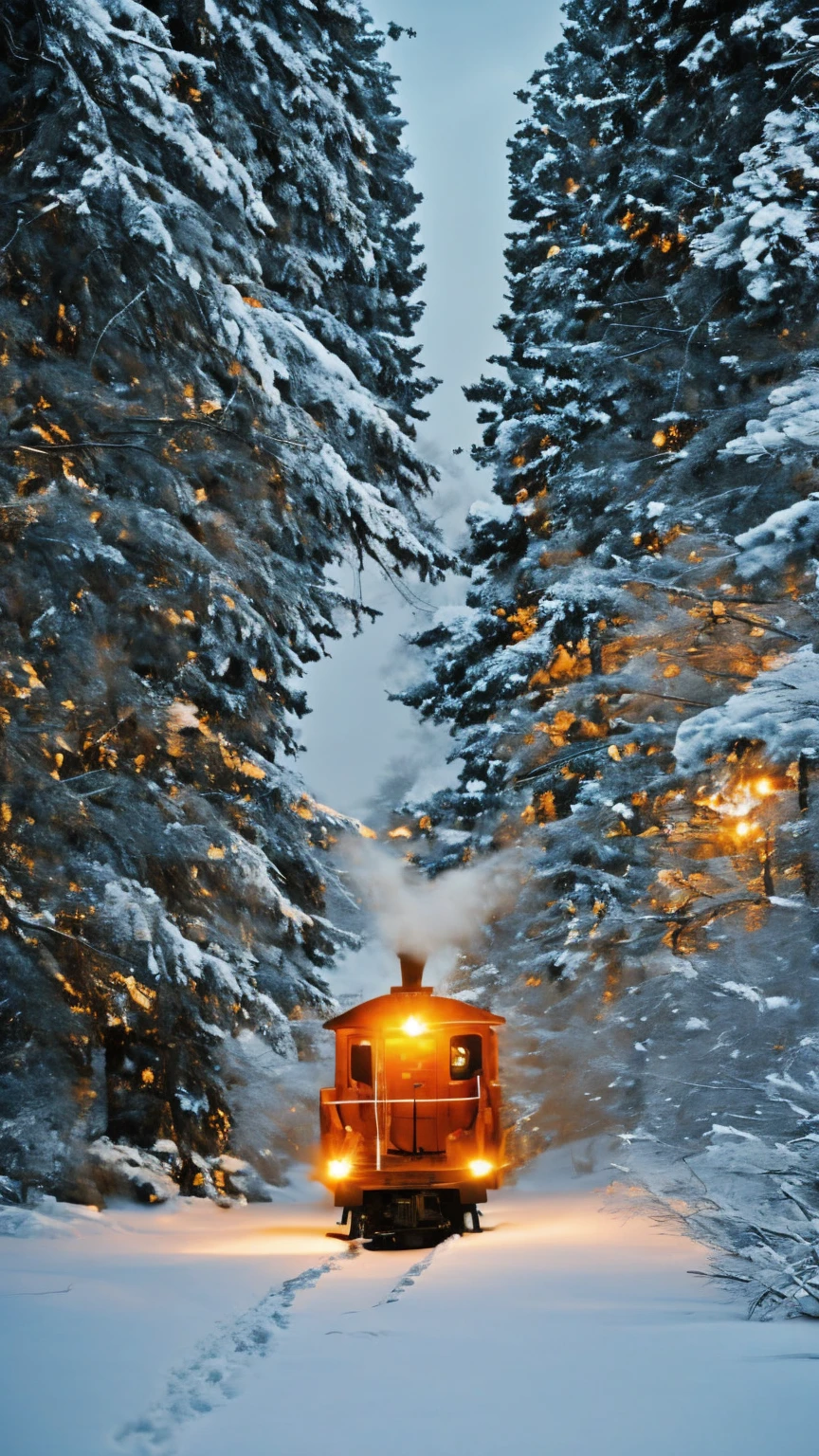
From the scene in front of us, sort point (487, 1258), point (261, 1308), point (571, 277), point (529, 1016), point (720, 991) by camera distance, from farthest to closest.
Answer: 1. point (571, 277)
2. point (529, 1016)
3. point (720, 991)
4. point (487, 1258)
5. point (261, 1308)

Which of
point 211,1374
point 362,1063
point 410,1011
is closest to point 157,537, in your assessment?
point 410,1011

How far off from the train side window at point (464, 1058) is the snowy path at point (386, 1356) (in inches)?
145

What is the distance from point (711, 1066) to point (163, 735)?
246 inches

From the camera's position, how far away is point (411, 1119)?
12.3m

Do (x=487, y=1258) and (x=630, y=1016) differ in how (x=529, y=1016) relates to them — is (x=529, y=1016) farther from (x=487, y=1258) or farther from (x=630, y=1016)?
(x=487, y=1258)

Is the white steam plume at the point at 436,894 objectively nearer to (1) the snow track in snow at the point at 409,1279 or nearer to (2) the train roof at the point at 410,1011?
(2) the train roof at the point at 410,1011

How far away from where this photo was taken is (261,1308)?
639 centimetres

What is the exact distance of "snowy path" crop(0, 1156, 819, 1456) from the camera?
388 centimetres

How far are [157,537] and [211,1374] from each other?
288 inches

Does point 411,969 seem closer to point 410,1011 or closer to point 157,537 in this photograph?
point 410,1011

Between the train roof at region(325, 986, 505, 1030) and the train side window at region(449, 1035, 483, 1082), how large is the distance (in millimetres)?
287

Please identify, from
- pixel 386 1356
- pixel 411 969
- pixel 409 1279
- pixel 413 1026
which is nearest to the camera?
pixel 386 1356

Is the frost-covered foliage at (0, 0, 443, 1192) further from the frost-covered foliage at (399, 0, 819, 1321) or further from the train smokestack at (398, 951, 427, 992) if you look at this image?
the frost-covered foliage at (399, 0, 819, 1321)

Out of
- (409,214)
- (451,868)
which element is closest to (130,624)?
(451,868)
